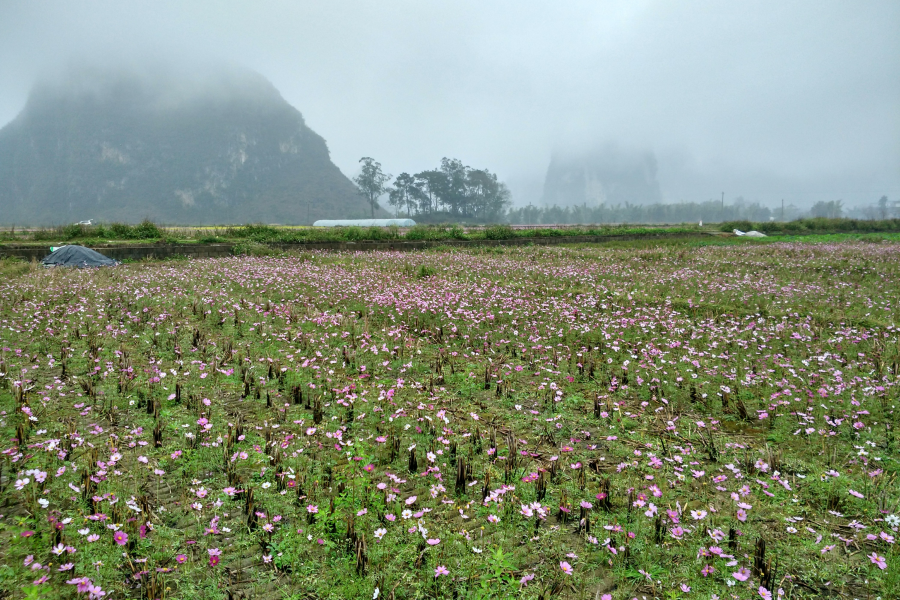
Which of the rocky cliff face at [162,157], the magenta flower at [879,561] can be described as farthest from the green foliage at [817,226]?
the rocky cliff face at [162,157]

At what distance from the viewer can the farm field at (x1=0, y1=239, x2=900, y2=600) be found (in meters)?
2.62

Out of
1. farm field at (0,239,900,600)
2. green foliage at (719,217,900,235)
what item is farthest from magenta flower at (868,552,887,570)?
green foliage at (719,217,900,235)

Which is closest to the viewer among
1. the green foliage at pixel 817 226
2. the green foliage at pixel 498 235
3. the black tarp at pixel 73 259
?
the black tarp at pixel 73 259

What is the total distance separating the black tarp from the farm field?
10037 millimetres

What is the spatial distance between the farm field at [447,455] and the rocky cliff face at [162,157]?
118131 mm

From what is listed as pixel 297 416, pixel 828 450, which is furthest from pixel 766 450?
pixel 297 416

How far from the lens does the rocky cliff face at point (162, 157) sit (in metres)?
121

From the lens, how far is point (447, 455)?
3906 mm

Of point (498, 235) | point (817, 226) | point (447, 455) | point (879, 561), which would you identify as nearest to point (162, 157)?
point (498, 235)

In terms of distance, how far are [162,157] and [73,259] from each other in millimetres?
140915

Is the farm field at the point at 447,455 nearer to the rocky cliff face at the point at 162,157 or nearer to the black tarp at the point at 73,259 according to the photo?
the black tarp at the point at 73,259

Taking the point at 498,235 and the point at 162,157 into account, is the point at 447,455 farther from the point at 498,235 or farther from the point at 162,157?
the point at 162,157

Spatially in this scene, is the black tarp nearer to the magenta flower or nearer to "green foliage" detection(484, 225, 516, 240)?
"green foliage" detection(484, 225, 516, 240)

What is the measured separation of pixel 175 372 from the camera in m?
5.46
